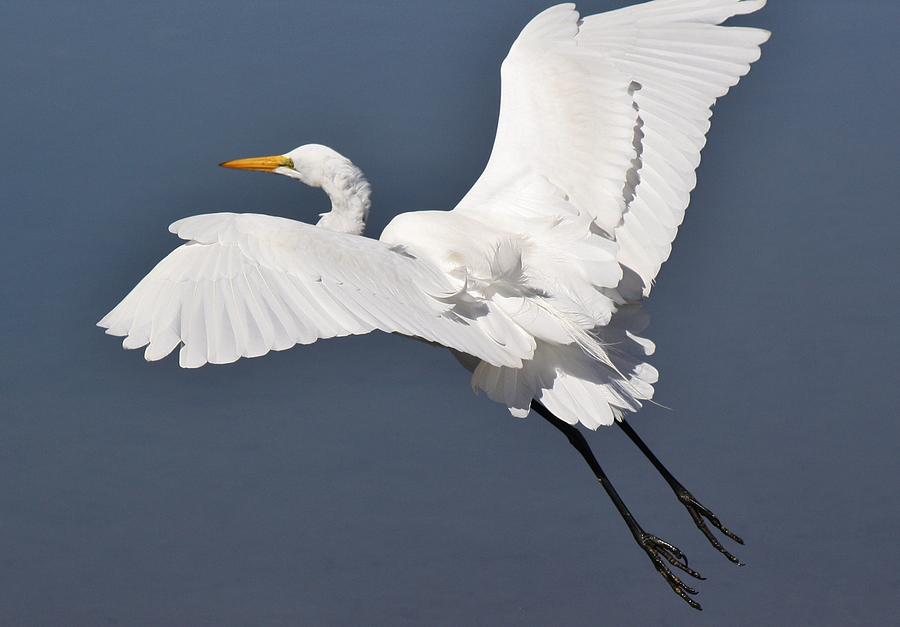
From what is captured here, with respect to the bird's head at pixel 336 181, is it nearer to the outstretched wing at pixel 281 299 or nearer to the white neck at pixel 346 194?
the white neck at pixel 346 194

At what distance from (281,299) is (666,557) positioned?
2497 mm

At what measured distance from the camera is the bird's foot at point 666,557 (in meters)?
6.65

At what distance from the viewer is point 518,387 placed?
19.6 feet

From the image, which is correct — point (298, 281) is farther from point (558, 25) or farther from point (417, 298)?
point (558, 25)

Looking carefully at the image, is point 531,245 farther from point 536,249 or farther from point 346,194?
point 346,194

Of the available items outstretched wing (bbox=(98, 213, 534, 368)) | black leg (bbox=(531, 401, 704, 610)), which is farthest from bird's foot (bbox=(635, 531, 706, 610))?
outstretched wing (bbox=(98, 213, 534, 368))

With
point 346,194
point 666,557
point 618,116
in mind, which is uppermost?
point 618,116

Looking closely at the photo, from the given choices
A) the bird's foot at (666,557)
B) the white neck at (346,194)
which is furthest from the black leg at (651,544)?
the white neck at (346,194)

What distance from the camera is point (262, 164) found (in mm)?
7344

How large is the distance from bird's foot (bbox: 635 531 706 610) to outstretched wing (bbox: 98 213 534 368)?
1526mm

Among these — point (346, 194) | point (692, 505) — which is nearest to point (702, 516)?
point (692, 505)

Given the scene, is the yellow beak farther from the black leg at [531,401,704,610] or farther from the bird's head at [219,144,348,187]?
the black leg at [531,401,704,610]

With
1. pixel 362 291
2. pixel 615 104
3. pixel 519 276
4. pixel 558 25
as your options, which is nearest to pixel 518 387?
pixel 519 276

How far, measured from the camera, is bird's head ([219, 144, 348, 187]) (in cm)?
713
